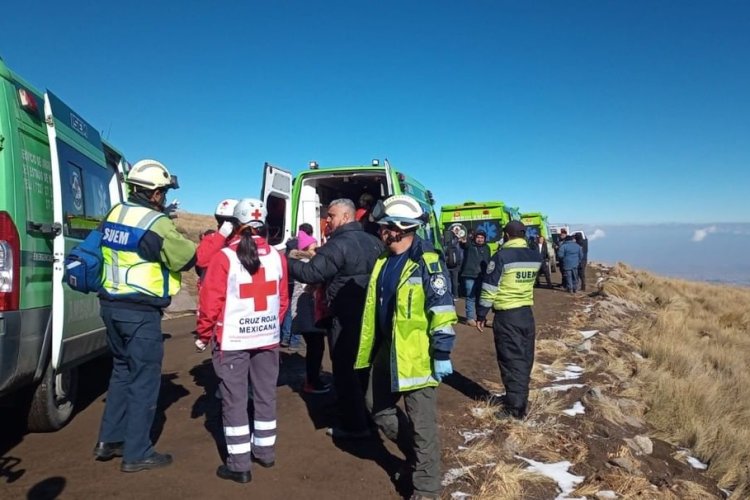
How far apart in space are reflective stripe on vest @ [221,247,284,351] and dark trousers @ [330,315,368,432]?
0.73m

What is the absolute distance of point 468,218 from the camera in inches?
644

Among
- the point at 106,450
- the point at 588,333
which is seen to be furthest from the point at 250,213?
the point at 588,333

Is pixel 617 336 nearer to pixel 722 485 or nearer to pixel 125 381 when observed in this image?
pixel 722 485

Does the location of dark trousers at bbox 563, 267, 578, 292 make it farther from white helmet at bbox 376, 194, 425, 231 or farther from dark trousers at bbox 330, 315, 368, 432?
white helmet at bbox 376, 194, 425, 231

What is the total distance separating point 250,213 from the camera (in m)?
3.52

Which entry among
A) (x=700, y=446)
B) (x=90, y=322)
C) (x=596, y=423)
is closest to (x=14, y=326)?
(x=90, y=322)

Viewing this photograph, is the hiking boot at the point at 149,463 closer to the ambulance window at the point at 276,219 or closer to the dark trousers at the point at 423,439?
the dark trousers at the point at 423,439

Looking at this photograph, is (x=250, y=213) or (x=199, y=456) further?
(x=199, y=456)

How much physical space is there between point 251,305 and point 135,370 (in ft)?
2.95

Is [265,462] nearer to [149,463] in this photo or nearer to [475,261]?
[149,463]

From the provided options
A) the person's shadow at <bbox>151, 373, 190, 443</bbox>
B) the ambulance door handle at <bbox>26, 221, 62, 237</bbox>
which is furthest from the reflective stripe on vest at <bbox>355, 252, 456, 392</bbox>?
the ambulance door handle at <bbox>26, 221, 62, 237</bbox>

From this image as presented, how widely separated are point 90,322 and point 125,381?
39.1 inches

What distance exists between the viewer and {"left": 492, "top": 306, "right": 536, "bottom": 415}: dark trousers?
509 centimetres

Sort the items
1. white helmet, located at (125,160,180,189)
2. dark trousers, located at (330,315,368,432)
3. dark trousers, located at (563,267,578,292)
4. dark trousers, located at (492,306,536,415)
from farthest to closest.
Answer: dark trousers, located at (563,267,578,292) < dark trousers, located at (492,306,536,415) < dark trousers, located at (330,315,368,432) < white helmet, located at (125,160,180,189)
